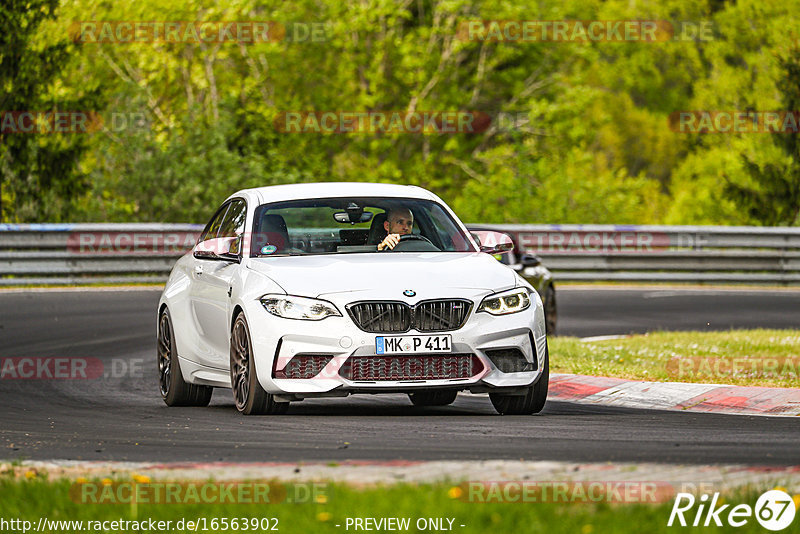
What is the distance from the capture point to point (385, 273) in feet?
34.3

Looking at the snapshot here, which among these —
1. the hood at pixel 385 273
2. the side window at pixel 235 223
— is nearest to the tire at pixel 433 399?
the hood at pixel 385 273

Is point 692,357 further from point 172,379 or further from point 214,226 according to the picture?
point 172,379

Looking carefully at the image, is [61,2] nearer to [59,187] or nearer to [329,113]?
[59,187]

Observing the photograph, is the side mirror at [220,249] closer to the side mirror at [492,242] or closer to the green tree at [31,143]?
the side mirror at [492,242]

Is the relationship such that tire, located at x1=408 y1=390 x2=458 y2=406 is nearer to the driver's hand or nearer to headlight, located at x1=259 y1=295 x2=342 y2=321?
the driver's hand

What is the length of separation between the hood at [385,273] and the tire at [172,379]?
1600 mm

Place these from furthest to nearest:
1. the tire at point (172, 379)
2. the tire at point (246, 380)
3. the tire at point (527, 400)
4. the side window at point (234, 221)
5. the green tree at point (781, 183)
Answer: the green tree at point (781, 183), the tire at point (172, 379), the side window at point (234, 221), the tire at point (527, 400), the tire at point (246, 380)

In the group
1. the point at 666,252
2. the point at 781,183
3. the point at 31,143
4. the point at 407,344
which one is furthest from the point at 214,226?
the point at 781,183

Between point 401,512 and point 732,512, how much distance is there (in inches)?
53.3

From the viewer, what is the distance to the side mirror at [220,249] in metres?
11.4

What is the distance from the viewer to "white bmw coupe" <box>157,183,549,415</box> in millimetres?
10195

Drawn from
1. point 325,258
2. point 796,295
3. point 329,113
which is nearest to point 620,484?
point 325,258

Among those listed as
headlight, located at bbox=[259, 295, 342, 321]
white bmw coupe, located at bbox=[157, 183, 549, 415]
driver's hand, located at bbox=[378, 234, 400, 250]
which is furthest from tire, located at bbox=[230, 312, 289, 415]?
driver's hand, located at bbox=[378, 234, 400, 250]

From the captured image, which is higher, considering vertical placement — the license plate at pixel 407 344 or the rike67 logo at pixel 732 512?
the rike67 logo at pixel 732 512
